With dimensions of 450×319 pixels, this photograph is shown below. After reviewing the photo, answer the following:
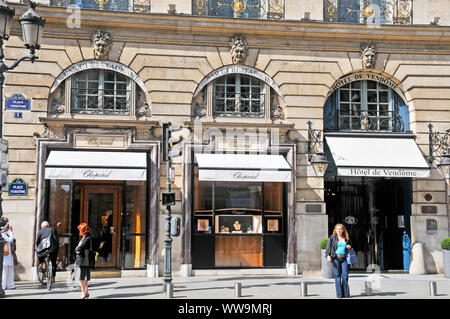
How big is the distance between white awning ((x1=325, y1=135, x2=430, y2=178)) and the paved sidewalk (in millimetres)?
3199

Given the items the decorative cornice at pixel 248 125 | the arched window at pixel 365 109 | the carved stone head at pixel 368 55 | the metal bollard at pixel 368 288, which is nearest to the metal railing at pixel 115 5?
the decorative cornice at pixel 248 125

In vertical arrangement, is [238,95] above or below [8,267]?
above

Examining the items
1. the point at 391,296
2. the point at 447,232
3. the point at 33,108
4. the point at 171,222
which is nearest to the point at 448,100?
the point at 447,232

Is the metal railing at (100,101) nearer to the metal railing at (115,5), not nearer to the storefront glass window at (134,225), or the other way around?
the storefront glass window at (134,225)

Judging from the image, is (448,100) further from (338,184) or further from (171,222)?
(171,222)

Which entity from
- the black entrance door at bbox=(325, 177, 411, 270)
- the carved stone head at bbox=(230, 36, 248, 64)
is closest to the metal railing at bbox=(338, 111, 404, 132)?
the black entrance door at bbox=(325, 177, 411, 270)

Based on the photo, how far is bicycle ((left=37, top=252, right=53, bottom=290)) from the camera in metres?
14.0

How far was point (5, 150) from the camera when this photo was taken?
11680 mm

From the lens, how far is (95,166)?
16.2 metres

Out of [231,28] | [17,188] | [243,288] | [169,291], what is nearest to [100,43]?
[231,28]

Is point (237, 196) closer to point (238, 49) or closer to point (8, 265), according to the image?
point (238, 49)

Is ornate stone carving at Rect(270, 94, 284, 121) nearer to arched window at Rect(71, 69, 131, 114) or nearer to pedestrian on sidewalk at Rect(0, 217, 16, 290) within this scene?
arched window at Rect(71, 69, 131, 114)

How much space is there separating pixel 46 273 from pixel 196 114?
6.45 m

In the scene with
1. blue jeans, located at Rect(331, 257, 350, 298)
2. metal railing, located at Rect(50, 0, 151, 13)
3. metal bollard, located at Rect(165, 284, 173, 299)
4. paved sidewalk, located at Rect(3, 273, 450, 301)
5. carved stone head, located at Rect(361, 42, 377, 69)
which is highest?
metal railing, located at Rect(50, 0, 151, 13)
